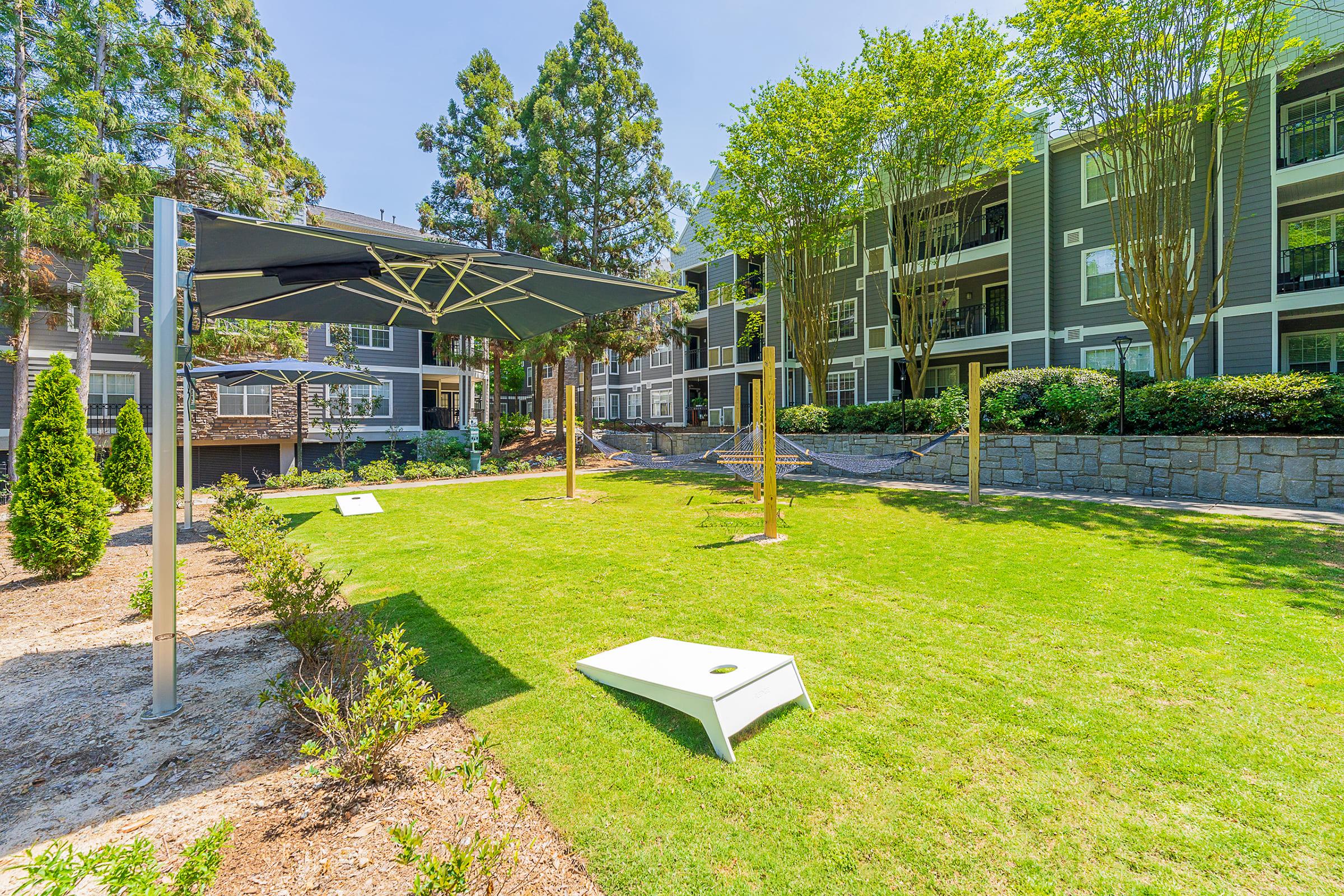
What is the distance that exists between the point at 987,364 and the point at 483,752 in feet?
58.4

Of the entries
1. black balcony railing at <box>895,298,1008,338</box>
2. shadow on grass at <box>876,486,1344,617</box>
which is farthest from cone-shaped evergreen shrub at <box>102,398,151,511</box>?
black balcony railing at <box>895,298,1008,338</box>

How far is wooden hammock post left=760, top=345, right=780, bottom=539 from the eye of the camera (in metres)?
6.06

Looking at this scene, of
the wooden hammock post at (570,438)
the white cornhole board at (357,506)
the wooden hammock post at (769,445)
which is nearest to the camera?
the wooden hammock post at (769,445)

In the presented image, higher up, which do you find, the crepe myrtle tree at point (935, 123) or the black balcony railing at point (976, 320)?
the crepe myrtle tree at point (935, 123)

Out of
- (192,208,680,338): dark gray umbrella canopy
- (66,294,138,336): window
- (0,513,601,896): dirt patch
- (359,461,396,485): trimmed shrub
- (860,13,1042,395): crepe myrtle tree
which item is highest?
(860,13,1042,395): crepe myrtle tree

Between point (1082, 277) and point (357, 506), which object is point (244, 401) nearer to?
point (357, 506)

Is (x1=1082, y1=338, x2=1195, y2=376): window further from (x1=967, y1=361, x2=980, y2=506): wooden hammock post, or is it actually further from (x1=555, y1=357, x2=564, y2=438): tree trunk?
(x1=555, y1=357, x2=564, y2=438): tree trunk

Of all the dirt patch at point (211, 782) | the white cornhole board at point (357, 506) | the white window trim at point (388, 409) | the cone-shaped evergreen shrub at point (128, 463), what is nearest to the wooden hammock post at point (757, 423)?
the white cornhole board at point (357, 506)

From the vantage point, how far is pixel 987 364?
16469 mm

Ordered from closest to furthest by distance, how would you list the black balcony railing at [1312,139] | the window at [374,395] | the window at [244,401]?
the black balcony railing at [1312,139], the window at [244,401], the window at [374,395]

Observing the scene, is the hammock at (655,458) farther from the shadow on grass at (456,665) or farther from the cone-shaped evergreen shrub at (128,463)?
the cone-shaped evergreen shrub at (128,463)

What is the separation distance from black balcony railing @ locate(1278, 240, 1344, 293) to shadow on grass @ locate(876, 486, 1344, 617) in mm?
8166

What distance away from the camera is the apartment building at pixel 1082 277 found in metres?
11.4

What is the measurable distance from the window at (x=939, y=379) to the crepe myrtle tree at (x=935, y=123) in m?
3.06
